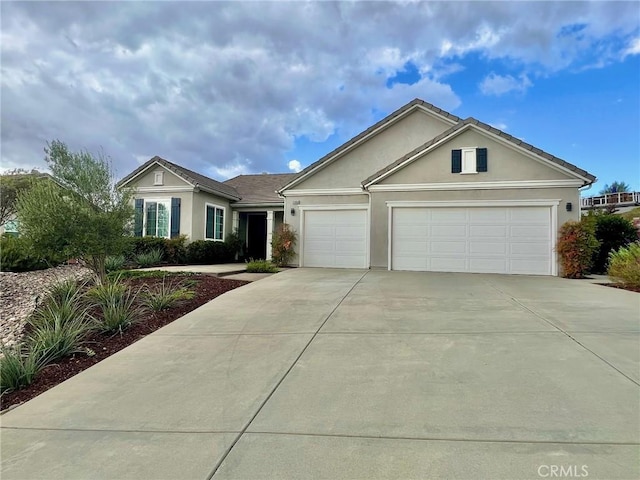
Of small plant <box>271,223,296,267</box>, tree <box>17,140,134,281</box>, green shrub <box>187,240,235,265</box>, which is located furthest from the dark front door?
tree <box>17,140,134,281</box>

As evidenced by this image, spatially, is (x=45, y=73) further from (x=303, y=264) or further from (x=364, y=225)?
(x=364, y=225)

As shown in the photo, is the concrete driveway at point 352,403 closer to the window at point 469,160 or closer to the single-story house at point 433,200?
the single-story house at point 433,200

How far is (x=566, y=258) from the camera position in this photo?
12.4 meters

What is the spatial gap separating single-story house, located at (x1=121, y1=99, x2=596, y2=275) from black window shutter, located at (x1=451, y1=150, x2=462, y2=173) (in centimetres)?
3

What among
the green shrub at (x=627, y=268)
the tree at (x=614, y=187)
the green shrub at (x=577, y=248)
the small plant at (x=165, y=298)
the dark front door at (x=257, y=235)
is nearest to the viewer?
the small plant at (x=165, y=298)

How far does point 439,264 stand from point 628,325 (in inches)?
297

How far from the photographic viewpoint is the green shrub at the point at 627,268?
996 cm

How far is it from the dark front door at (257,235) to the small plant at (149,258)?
6198 mm

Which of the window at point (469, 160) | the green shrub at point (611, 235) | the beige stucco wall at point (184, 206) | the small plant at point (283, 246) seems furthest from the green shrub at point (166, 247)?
the green shrub at point (611, 235)

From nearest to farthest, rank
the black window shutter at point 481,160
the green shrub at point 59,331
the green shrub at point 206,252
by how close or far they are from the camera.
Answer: the green shrub at point 59,331 → the black window shutter at point 481,160 → the green shrub at point 206,252

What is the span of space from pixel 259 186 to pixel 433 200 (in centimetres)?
1226

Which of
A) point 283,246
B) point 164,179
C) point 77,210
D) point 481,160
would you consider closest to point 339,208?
point 283,246

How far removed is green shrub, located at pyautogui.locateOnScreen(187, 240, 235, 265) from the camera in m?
17.2

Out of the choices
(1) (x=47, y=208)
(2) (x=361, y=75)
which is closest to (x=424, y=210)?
(2) (x=361, y=75)
